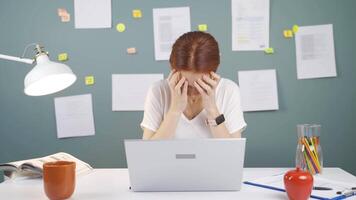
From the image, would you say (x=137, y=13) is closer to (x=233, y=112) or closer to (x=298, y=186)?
(x=233, y=112)

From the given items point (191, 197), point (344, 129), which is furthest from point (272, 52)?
point (191, 197)

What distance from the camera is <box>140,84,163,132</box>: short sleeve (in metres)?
1.84

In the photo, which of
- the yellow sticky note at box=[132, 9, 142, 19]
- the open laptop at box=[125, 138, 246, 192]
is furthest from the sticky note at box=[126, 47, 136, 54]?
the open laptop at box=[125, 138, 246, 192]

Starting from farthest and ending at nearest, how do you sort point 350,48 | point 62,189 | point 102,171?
1. point 350,48
2. point 102,171
3. point 62,189

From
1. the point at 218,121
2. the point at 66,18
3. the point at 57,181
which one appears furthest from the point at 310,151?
the point at 66,18

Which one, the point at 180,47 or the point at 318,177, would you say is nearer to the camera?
the point at 318,177

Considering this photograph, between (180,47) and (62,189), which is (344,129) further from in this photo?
(62,189)

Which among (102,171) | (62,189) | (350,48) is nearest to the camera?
(62,189)

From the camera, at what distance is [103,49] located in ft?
7.98

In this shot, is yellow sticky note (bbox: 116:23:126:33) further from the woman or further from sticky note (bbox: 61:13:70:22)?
the woman

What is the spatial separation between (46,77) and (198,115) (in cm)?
76

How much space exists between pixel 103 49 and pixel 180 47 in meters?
0.84

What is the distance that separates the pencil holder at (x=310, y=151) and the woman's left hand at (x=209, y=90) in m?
0.37

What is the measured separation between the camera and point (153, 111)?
187 centimetres
